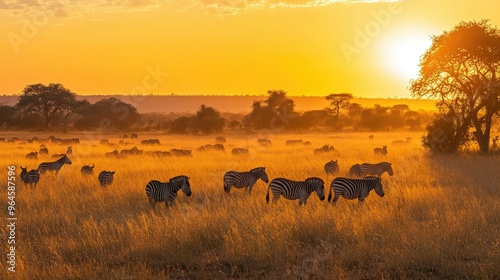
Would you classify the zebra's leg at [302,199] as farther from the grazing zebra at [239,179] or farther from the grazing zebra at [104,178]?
the grazing zebra at [104,178]

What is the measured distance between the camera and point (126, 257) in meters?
9.09

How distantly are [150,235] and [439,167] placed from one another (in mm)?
15835

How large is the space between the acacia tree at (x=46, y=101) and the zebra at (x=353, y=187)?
62.8 m

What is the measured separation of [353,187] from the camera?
44.3 ft

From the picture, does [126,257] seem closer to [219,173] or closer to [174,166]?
[219,173]

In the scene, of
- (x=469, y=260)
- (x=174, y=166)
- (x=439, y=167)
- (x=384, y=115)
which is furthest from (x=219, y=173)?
(x=384, y=115)

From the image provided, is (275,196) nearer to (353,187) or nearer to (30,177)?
(353,187)

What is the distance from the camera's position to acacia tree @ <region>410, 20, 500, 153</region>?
28.8 meters

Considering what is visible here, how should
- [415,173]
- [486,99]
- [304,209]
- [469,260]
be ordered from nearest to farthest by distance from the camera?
[469,260], [304,209], [415,173], [486,99]

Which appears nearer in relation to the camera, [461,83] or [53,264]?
[53,264]

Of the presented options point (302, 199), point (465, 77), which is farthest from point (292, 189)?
point (465, 77)

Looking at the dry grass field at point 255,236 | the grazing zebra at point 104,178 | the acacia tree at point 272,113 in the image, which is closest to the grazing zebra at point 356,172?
the dry grass field at point 255,236

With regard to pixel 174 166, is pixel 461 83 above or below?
above

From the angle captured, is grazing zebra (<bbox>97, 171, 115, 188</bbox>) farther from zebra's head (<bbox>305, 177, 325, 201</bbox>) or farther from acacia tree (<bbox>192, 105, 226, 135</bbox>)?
acacia tree (<bbox>192, 105, 226, 135</bbox>)
